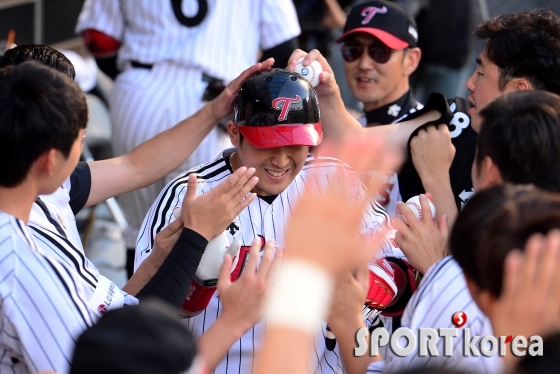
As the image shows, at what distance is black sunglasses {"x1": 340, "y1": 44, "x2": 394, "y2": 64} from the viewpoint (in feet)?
14.5

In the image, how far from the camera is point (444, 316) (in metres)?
1.95

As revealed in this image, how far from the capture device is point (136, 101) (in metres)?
4.77

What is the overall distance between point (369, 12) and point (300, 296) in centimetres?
320

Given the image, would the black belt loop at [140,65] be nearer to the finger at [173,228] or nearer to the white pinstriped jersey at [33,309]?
the finger at [173,228]

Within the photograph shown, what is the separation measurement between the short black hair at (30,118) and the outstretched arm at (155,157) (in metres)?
1.00

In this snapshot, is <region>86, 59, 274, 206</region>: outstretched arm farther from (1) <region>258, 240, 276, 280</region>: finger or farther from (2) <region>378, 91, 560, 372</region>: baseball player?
(1) <region>258, 240, 276, 280</region>: finger

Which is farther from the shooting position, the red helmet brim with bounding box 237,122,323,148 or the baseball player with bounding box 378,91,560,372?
the red helmet brim with bounding box 237,122,323,148

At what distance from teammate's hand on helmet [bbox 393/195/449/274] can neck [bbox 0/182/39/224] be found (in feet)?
3.54

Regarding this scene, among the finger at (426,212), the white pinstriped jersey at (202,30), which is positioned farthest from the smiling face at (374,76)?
the finger at (426,212)

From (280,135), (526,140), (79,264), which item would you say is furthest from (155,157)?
(526,140)

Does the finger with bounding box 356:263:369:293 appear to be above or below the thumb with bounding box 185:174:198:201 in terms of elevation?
below

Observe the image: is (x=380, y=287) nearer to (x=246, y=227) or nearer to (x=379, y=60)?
(x=246, y=227)

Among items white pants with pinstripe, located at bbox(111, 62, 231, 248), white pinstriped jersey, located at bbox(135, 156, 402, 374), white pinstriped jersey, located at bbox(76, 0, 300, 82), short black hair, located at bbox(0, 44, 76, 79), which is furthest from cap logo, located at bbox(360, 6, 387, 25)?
short black hair, located at bbox(0, 44, 76, 79)

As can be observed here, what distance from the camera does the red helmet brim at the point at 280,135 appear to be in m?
2.77
